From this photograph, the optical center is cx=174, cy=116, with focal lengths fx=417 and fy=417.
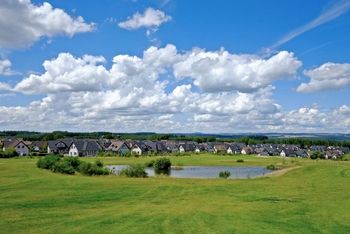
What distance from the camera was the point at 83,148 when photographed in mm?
133375

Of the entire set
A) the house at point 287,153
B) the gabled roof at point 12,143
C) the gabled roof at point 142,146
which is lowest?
the house at point 287,153

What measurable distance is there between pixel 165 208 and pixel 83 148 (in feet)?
347

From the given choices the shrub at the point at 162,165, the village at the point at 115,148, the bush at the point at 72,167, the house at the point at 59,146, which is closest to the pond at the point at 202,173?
the shrub at the point at 162,165

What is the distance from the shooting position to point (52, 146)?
5389 inches

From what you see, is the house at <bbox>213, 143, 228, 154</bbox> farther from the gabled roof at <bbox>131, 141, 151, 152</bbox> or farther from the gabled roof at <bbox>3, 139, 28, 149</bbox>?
the gabled roof at <bbox>3, 139, 28, 149</bbox>

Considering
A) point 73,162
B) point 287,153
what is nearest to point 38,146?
point 73,162

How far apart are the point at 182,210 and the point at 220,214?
3.02 m

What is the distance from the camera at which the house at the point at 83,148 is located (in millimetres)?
131800

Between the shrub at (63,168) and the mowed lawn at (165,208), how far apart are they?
13.2m

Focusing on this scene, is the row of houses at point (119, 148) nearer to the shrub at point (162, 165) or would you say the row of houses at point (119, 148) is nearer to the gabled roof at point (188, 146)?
the gabled roof at point (188, 146)

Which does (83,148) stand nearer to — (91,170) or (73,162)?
(73,162)

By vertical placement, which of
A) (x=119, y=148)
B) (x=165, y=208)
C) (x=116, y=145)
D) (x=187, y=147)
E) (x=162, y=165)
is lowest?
(x=165, y=208)

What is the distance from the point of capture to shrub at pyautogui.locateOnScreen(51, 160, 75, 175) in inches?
2439

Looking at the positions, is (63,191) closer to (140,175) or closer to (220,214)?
(220,214)
